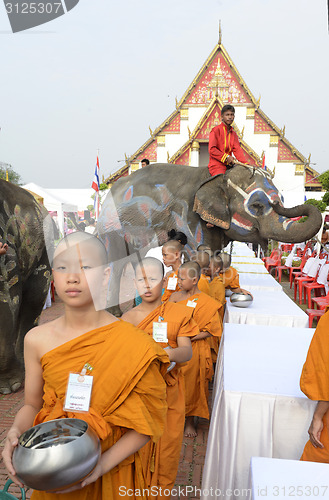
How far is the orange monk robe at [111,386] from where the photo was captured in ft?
4.10

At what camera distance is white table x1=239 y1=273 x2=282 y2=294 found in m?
5.35

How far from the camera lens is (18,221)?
362cm

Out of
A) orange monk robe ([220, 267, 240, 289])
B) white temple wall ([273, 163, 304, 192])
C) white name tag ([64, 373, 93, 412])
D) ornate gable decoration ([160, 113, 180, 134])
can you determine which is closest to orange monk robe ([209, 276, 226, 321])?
orange monk robe ([220, 267, 240, 289])

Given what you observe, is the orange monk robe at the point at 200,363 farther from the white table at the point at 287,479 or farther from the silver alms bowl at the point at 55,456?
the silver alms bowl at the point at 55,456

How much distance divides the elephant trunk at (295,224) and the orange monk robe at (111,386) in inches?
132

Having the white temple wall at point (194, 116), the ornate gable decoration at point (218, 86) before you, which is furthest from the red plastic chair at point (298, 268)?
the ornate gable decoration at point (218, 86)

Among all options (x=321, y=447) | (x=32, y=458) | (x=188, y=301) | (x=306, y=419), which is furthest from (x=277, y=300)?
(x=32, y=458)

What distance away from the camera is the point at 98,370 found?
50.4 inches

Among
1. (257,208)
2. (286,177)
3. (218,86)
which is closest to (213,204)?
(257,208)

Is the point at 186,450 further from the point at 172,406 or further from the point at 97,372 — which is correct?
the point at 97,372

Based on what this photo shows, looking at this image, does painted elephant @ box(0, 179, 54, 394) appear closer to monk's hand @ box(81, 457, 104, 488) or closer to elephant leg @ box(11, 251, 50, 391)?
elephant leg @ box(11, 251, 50, 391)

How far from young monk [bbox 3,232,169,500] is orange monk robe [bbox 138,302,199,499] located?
84 cm

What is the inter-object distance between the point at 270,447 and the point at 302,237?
2711mm

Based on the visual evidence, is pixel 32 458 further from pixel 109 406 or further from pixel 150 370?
pixel 150 370
